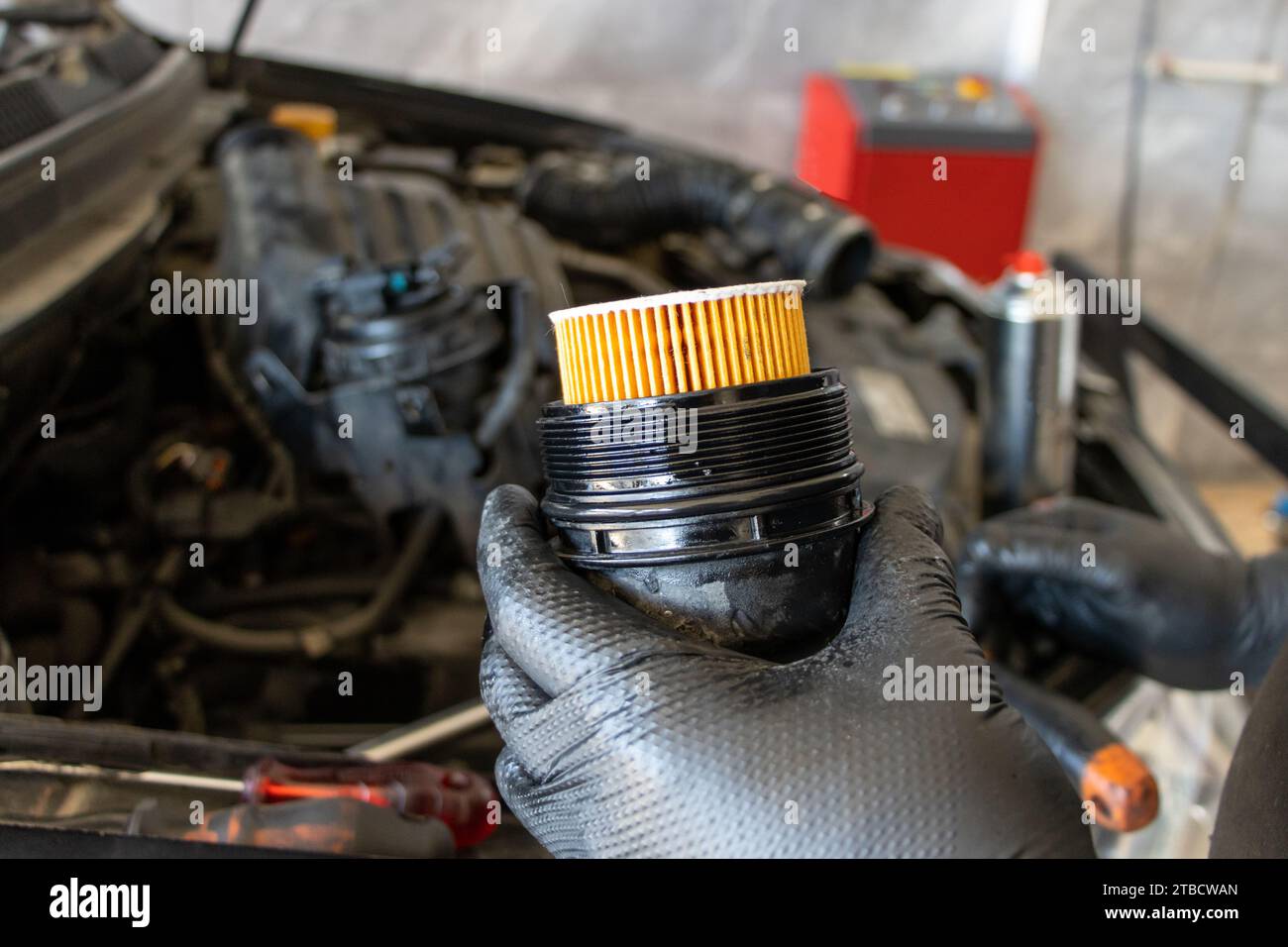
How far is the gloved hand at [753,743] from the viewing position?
456 mm

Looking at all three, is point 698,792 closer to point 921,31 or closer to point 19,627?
point 19,627

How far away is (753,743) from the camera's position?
469 mm

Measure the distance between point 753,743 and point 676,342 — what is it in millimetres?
210

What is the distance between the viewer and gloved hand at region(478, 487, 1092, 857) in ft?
1.50

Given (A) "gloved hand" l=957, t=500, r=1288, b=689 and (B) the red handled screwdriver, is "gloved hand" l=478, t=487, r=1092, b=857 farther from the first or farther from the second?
(A) "gloved hand" l=957, t=500, r=1288, b=689

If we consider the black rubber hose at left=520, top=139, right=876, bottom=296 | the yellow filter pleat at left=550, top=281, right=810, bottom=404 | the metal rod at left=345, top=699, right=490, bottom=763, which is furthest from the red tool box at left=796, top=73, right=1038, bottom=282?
the yellow filter pleat at left=550, top=281, right=810, bottom=404

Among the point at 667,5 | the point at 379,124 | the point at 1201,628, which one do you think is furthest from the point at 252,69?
the point at 1201,628

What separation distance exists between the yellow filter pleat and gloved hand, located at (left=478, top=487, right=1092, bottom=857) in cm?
12

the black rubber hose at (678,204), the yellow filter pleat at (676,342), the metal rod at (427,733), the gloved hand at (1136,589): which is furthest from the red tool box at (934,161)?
the yellow filter pleat at (676,342)

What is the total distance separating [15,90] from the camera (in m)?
0.98

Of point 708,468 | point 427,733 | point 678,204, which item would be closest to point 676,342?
point 708,468

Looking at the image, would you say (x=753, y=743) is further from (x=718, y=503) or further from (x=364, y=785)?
(x=364, y=785)

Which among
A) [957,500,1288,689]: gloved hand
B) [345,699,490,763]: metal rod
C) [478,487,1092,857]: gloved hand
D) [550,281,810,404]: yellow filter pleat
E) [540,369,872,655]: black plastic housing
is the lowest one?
[345,699,490,763]: metal rod

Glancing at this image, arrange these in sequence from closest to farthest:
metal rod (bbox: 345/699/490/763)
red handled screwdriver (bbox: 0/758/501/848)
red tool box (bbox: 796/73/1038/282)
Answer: red handled screwdriver (bbox: 0/758/501/848), metal rod (bbox: 345/699/490/763), red tool box (bbox: 796/73/1038/282)
